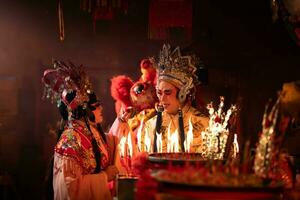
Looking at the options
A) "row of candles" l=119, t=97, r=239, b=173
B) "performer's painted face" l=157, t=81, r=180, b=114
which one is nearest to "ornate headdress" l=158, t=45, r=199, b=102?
"performer's painted face" l=157, t=81, r=180, b=114

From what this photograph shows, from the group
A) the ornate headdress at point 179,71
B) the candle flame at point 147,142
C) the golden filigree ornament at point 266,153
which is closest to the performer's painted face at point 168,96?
the ornate headdress at point 179,71

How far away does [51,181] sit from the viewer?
16.1 ft

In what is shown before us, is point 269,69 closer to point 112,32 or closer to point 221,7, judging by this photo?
point 221,7

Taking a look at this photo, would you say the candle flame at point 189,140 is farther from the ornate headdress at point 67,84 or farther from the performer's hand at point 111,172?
the ornate headdress at point 67,84

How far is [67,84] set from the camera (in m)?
4.92

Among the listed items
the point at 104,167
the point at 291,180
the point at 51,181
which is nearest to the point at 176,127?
the point at 104,167

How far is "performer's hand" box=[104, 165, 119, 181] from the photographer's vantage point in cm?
488

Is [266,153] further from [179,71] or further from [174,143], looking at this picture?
[179,71]

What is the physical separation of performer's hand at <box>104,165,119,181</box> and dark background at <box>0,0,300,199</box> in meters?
2.04

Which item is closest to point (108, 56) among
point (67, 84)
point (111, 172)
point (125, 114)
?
point (125, 114)

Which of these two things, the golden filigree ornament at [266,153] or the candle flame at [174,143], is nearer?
the golden filigree ornament at [266,153]

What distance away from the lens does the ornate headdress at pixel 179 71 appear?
18.0ft

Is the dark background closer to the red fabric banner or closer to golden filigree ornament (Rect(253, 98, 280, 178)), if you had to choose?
the red fabric banner

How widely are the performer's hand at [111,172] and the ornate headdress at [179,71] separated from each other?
1078 mm
